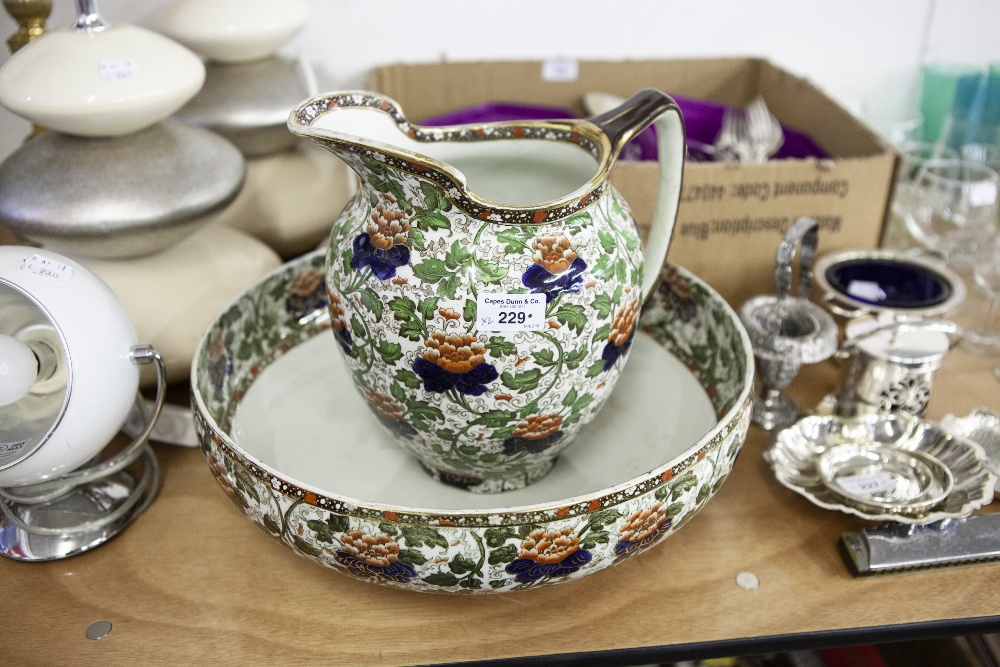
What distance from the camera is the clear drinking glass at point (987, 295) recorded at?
79 centimetres

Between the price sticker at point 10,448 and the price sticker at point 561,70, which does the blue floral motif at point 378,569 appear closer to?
the price sticker at point 10,448

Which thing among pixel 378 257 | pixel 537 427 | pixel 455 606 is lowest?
pixel 455 606

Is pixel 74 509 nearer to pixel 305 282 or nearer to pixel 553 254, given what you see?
pixel 305 282

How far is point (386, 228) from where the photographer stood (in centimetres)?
47

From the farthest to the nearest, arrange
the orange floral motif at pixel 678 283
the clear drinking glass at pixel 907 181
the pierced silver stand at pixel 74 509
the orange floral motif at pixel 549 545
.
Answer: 1. the clear drinking glass at pixel 907 181
2. the orange floral motif at pixel 678 283
3. the pierced silver stand at pixel 74 509
4. the orange floral motif at pixel 549 545

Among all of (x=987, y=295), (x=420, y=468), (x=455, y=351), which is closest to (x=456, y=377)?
(x=455, y=351)

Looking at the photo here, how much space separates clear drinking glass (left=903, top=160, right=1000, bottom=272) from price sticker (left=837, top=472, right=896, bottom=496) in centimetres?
38

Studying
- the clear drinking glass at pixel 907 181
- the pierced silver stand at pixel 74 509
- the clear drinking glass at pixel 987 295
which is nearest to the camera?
the pierced silver stand at pixel 74 509

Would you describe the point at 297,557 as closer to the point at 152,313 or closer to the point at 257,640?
the point at 257,640

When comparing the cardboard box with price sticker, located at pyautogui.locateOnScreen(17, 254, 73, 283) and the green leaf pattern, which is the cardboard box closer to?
the green leaf pattern

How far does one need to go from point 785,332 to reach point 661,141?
0.76 ft

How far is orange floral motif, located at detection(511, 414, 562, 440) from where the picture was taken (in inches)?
19.5

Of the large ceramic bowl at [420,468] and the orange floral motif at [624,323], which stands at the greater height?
the orange floral motif at [624,323]

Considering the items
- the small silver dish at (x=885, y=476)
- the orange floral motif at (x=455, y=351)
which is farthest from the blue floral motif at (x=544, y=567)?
the small silver dish at (x=885, y=476)
